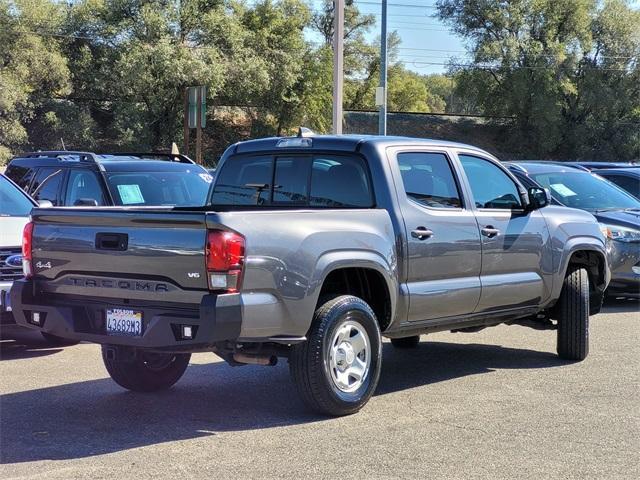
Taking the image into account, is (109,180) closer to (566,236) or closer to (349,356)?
(349,356)

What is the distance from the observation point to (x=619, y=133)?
1847 inches

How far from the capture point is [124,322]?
16.5ft

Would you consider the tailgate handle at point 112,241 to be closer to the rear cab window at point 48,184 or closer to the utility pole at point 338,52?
the rear cab window at point 48,184

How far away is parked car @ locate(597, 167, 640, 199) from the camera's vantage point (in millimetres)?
13445

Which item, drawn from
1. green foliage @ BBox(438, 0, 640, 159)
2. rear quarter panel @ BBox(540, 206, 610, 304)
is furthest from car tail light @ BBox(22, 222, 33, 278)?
green foliage @ BBox(438, 0, 640, 159)

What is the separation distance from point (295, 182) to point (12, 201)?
12.7ft

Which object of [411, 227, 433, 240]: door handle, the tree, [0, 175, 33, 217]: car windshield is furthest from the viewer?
the tree

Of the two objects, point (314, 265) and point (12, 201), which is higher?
point (12, 201)

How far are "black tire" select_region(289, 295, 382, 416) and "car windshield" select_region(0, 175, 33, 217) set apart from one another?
14.4 ft

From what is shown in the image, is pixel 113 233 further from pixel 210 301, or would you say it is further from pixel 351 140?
pixel 351 140

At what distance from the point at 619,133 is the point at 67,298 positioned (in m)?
46.5

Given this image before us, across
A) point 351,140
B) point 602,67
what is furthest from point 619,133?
point 351,140

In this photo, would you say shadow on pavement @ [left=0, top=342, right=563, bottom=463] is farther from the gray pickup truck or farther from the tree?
the tree

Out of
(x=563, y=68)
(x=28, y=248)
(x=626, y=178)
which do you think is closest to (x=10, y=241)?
(x=28, y=248)
